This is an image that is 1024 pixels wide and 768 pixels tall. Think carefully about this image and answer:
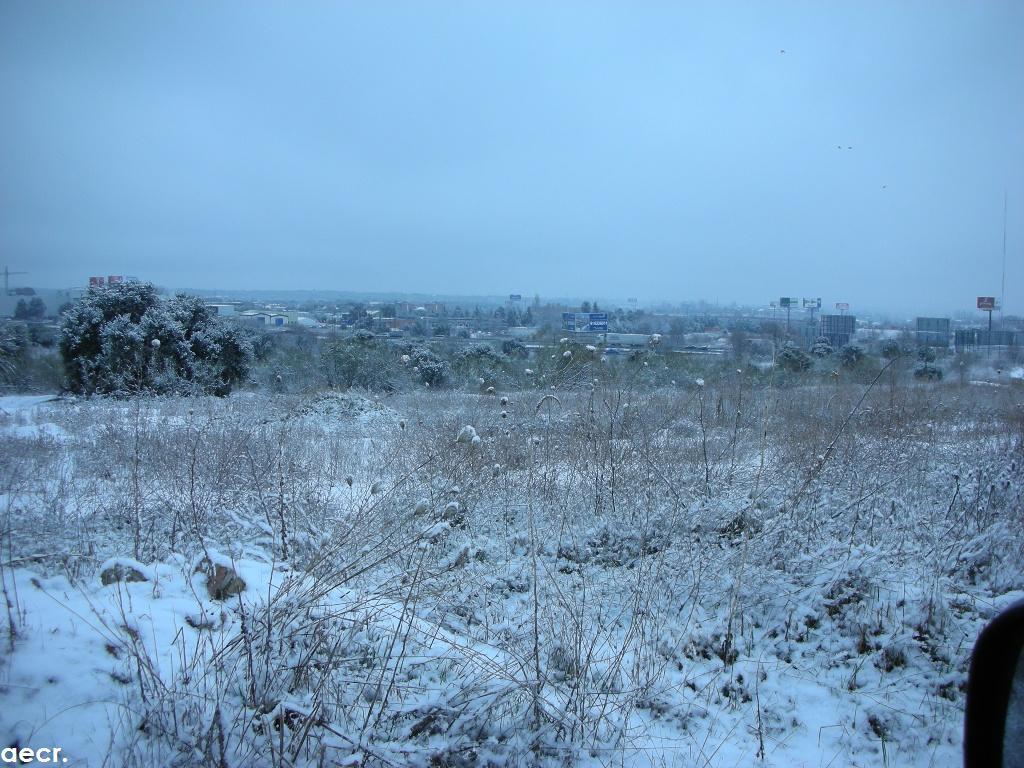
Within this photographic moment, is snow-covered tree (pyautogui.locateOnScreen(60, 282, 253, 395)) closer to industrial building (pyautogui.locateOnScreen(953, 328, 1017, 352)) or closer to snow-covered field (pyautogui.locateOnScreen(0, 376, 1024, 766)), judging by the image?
snow-covered field (pyautogui.locateOnScreen(0, 376, 1024, 766))

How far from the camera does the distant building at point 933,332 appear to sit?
1706 centimetres

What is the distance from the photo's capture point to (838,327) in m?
19.4

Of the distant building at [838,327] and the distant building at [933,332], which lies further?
the distant building at [838,327]

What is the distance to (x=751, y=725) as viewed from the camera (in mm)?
2746

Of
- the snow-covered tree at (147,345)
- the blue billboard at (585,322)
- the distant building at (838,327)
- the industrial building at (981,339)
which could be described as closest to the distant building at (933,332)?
the industrial building at (981,339)

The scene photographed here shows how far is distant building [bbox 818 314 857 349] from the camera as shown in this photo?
1896cm

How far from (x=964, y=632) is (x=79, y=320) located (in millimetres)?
14099

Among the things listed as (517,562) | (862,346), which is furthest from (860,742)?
(862,346)

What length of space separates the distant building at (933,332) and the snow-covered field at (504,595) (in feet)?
38.0

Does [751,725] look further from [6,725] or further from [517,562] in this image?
[6,725]

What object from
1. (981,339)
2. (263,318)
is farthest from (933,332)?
(263,318)

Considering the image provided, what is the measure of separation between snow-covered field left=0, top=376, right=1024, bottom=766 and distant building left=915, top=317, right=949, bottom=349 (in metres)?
11.6

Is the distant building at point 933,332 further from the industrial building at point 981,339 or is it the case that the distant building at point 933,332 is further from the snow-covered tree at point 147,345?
the snow-covered tree at point 147,345

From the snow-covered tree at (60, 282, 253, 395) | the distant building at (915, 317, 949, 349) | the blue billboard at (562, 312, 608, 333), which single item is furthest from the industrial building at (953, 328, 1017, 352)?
the snow-covered tree at (60, 282, 253, 395)
